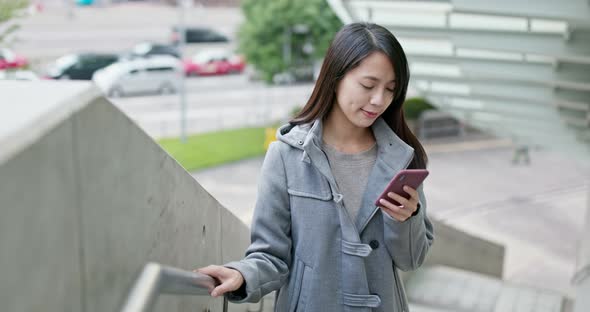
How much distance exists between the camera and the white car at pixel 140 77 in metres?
22.8

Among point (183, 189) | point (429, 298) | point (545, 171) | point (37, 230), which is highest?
point (37, 230)

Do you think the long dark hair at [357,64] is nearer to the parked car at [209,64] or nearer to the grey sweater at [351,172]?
the grey sweater at [351,172]

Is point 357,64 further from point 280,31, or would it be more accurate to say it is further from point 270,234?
point 280,31

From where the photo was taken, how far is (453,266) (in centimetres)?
891

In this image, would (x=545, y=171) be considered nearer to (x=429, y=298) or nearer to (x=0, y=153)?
(x=429, y=298)

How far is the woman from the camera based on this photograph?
2.04m

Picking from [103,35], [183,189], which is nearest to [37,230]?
[183,189]

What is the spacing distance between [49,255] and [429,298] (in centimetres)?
681

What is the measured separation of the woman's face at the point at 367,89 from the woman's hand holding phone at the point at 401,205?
0.26 m

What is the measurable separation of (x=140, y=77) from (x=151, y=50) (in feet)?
11.3

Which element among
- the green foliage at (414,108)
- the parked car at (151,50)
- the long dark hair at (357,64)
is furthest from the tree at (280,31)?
the long dark hair at (357,64)

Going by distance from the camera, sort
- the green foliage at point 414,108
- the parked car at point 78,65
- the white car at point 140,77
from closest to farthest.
Answer: 1. the green foliage at point 414,108
2. the white car at point 140,77
3. the parked car at point 78,65

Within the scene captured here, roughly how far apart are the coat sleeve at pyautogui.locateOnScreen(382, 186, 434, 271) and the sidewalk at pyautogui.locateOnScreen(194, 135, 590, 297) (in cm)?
957

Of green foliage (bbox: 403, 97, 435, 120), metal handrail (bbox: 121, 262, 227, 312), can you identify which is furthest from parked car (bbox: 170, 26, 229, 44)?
metal handrail (bbox: 121, 262, 227, 312)
